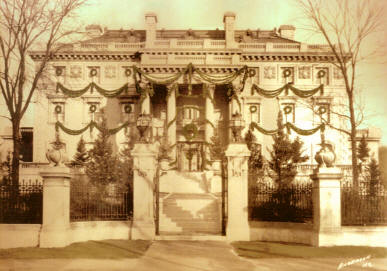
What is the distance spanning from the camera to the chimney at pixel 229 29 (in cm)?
4741

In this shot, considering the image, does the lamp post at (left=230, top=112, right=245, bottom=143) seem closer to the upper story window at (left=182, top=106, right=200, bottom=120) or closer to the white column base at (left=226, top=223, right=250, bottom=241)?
the white column base at (left=226, top=223, right=250, bottom=241)

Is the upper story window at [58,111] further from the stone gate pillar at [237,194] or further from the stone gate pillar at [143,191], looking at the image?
the stone gate pillar at [237,194]

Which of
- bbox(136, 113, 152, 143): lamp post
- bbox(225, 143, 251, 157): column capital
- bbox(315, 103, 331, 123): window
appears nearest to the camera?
bbox(225, 143, 251, 157): column capital

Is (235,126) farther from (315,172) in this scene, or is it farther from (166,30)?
(166,30)

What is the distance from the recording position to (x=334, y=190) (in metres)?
16.2

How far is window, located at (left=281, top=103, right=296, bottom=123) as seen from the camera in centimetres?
4762

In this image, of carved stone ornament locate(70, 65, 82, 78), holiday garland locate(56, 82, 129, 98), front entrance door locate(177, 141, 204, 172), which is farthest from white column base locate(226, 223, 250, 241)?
carved stone ornament locate(70, 65, 82, 78)

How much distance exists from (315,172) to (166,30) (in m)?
40.9

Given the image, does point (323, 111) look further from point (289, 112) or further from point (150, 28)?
point (150, 28)

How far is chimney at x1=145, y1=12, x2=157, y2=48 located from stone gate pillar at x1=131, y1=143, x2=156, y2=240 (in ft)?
99.0

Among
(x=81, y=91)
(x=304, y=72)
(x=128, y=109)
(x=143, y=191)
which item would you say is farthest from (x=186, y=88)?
(x=143, y=191)

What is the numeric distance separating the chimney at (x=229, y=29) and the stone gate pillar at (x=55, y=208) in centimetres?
3370

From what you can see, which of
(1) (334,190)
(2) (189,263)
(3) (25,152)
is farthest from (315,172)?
(3) (25,152)

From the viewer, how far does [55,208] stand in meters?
15.6
